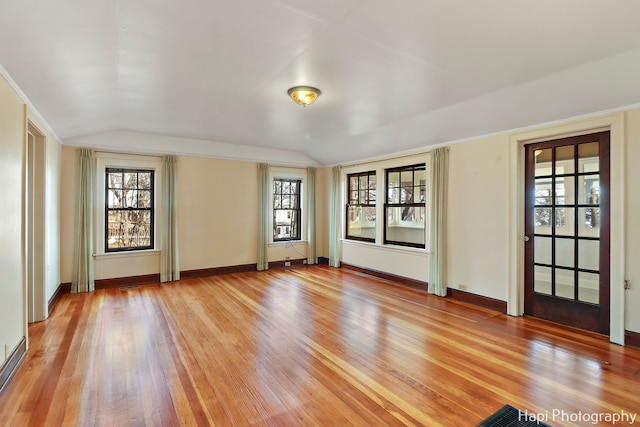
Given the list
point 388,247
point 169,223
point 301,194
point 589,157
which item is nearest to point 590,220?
point 589,157

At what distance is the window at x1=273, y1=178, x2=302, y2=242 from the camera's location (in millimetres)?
7379

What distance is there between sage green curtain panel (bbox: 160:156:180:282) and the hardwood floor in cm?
139

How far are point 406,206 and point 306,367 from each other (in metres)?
3.89

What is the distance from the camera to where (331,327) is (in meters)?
3.70

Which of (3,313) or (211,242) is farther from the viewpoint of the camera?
(211,242)

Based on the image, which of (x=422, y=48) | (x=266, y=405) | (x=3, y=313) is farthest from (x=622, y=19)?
(x=3, y=313)

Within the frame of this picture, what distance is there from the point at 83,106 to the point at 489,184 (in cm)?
527

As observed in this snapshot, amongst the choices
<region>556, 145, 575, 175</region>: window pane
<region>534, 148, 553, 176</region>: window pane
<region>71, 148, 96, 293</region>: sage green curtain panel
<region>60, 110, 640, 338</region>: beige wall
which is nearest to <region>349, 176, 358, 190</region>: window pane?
<region>60, 110, 640, 338</region>: beige wall

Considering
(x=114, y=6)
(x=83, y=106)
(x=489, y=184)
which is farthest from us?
(x=489, y=184)

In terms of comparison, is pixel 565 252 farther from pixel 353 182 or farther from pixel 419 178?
pixel 353 182

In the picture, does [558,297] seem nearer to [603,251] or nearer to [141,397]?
[603,251]

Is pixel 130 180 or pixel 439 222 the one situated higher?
pixel 130 180

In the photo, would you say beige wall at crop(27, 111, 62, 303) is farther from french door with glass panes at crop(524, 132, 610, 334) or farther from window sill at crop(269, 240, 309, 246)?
french door with glass panes at crop(524, 132, 610, 334)

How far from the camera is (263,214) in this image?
6.89 m
